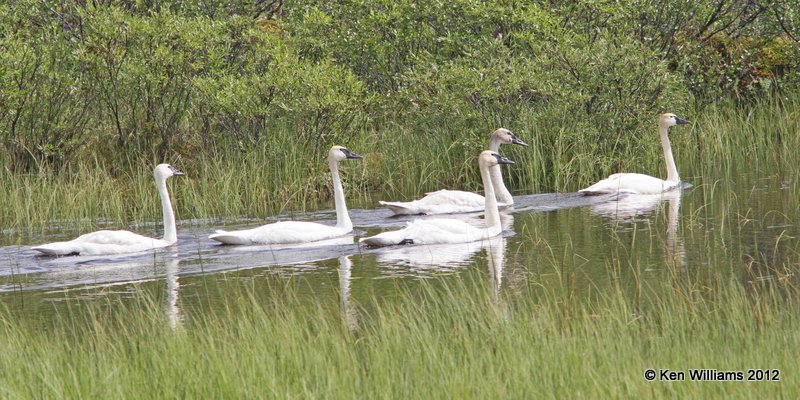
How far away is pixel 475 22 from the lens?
21641 millimetres

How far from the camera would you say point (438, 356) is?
7578mm

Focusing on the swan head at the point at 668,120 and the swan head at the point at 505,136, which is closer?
the swan head at the point at 505,136

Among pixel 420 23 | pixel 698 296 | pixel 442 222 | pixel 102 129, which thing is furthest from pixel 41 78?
pixel 698 296

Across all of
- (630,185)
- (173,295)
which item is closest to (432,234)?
Result: (173,295)

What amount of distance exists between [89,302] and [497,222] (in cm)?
584

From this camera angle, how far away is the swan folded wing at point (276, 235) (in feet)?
48.5

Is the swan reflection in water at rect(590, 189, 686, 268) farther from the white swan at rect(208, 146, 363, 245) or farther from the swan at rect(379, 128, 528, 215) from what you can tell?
the white swan at rect(208, 146, 363, 245)

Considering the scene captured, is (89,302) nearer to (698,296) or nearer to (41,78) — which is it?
(698,296)

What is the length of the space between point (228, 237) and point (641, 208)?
19.7 feet

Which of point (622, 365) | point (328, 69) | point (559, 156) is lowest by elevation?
point (622, 365)

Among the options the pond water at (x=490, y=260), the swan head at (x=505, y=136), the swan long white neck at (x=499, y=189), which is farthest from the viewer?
the swan head at (x=505, y=136)

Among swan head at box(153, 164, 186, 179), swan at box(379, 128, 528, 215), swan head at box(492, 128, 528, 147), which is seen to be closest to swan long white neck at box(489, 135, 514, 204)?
swan at box(379, 128, 528, 215)

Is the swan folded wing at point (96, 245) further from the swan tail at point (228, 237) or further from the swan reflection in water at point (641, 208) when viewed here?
the swan reflection in water at point (641, 208)

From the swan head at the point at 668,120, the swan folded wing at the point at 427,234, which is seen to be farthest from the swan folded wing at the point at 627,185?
the swan folded wing at the point at 427,234
